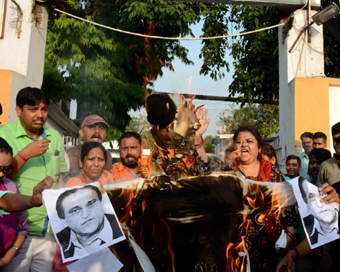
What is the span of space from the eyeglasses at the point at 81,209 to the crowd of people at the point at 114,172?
0.22ft

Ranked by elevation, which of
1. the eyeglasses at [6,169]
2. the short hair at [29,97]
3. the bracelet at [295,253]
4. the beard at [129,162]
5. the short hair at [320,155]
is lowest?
the bracelet at [295,253]

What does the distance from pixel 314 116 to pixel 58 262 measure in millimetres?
5697

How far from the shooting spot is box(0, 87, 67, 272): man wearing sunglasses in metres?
2.70

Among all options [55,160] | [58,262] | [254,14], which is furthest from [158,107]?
[254,14]

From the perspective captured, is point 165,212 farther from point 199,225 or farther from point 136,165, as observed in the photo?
point 136,165

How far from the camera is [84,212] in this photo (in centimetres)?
222

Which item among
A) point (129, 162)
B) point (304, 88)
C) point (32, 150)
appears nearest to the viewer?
point (32, 150)

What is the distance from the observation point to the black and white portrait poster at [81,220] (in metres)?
2.16

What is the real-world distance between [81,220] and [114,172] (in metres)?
1.41

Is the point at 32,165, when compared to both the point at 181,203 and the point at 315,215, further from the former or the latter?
the point at 315,215

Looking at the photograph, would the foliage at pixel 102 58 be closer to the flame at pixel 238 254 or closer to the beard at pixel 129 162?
the beard at pixel 129 162

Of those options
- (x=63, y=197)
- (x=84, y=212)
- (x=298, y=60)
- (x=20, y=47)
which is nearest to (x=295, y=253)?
(x=84, y=212)

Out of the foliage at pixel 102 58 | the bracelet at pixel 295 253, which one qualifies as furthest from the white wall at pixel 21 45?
the bracelet at pixel 295 253

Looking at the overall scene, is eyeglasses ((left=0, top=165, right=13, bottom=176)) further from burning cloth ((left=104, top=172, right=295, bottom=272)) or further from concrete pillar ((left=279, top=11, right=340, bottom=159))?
concrete pillar ((left=279, top=11, right=340, bottom=159))
